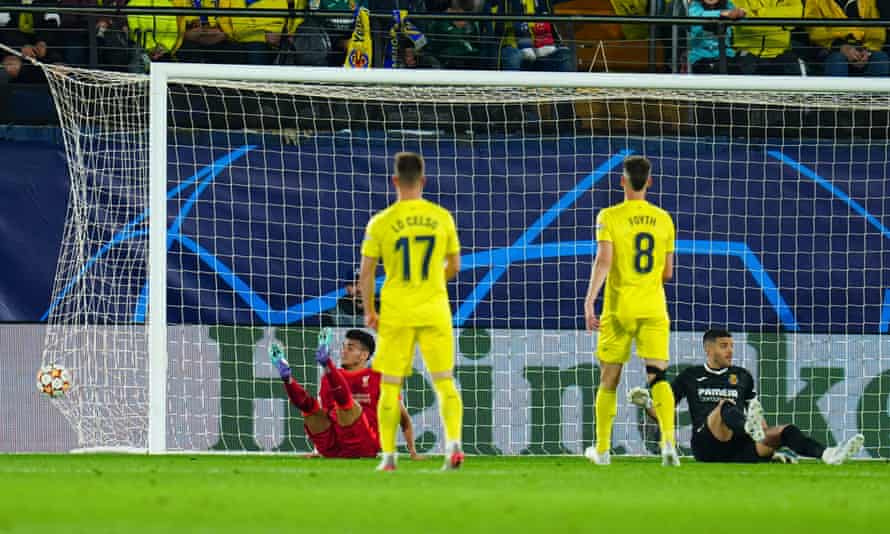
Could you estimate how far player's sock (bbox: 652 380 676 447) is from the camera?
9.26 metres

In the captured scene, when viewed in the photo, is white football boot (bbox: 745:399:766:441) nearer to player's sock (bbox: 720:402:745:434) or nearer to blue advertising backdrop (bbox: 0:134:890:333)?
player's sock (bbox: 720:402:745:434)

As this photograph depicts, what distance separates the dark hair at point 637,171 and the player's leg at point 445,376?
5.75 ft

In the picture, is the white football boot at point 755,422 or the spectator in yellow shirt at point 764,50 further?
the spectator in yellow shirt at point 764,50

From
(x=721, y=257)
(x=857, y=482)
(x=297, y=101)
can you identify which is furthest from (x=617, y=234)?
(x=297, y=101)

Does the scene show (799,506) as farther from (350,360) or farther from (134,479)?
(350,360)

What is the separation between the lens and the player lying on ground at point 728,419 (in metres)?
10.3

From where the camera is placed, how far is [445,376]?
8086mm

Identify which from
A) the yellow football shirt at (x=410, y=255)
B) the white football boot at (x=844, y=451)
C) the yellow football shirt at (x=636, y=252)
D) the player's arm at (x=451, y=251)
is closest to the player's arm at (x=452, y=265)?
the player's arm at (x=451, y=251)

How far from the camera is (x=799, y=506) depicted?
6.21 meters

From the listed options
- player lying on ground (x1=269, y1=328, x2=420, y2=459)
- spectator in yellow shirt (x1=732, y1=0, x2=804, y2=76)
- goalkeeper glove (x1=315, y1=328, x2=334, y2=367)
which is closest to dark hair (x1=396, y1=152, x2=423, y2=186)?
goalkeeper glove (x1=315, y1=328, x2=334, y2=367)

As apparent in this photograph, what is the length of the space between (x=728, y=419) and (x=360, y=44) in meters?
4.39

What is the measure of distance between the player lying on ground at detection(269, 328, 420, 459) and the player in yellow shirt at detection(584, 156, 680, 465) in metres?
1.87

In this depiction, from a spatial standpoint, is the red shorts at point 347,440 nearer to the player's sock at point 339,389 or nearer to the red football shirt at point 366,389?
the red football shirt at point 366,389

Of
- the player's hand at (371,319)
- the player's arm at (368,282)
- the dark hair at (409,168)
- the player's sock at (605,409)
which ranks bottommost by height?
the player's sock at (605,409)
